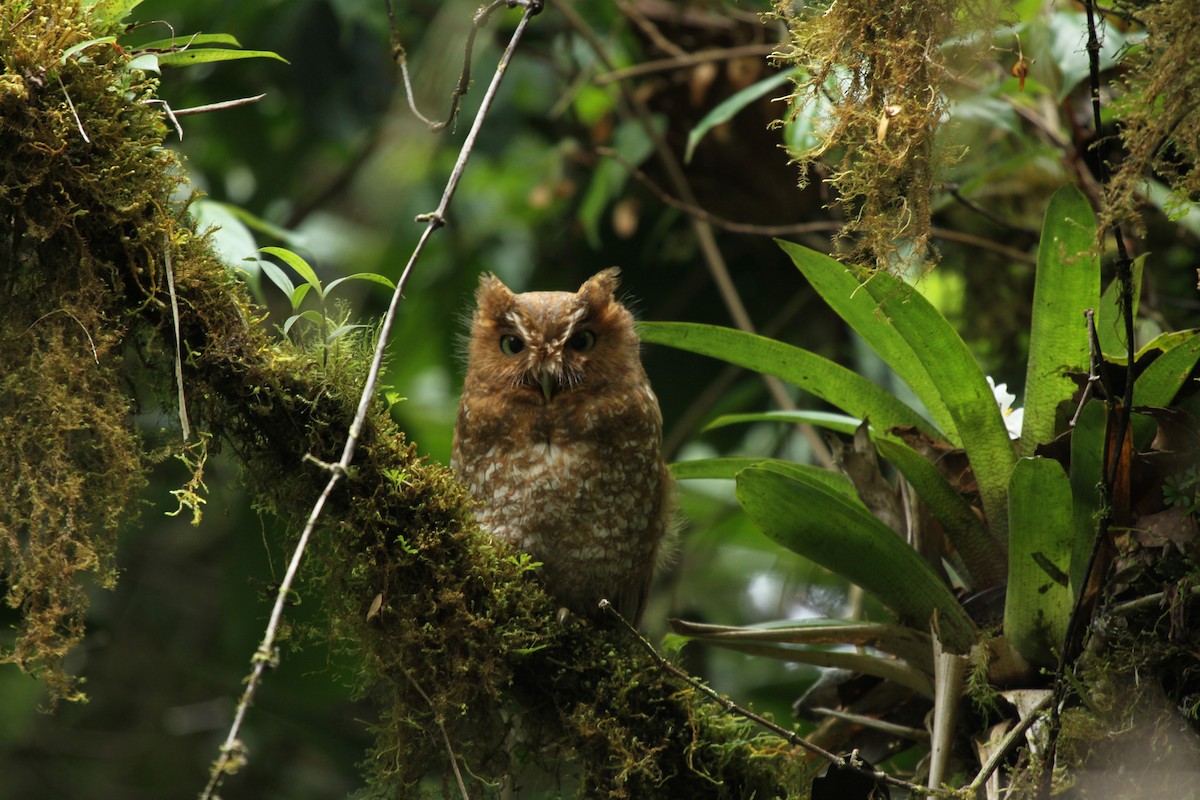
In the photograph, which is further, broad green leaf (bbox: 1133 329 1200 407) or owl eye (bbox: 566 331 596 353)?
owl eye (bbox: 566 331 596 353)

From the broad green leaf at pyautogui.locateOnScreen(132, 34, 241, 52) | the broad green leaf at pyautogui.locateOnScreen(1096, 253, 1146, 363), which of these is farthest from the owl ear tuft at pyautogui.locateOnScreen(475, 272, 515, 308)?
the broad green leaf at pyautogui.locateOnScreen(1096, 253, 1146, 363)

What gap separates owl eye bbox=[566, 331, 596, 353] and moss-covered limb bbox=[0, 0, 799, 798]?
2.20 feet

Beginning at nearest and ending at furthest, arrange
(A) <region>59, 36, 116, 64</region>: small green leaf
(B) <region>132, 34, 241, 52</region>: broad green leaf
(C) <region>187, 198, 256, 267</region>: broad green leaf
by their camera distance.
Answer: (A) <region>59, 36, 116, 64</region>: small green leaf < (B) <region>132, 34, 241, 52</region>: broad green leaf < (C) <region>187, 198, 256, 267</region>: broad green leaf

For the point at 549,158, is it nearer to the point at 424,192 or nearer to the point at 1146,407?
the point at 424,192

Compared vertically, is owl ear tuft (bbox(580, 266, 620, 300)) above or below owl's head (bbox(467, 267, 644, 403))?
above

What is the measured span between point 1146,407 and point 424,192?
9.98 feet

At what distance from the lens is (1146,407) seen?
5.20ft

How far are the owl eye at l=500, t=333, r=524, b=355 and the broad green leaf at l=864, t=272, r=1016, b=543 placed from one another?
0.94 metres

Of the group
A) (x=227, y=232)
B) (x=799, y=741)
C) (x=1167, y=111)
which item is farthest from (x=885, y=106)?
(x=227, y=232)

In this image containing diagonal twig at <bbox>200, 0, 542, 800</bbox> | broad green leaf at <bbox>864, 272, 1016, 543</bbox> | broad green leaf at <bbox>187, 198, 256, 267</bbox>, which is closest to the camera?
diagonal twig at <bbox>200, 0, 542, 800</bbox>

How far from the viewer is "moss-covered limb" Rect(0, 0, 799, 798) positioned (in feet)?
5.07

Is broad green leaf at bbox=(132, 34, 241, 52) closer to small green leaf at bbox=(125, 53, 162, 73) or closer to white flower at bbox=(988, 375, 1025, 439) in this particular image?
small green leaf at bbox=(125, 53, 162, 73)

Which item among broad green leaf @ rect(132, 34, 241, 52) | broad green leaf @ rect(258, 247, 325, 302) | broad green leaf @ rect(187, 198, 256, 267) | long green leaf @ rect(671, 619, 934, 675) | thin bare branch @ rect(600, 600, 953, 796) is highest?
broad green leaf @ rect(132, 34, 241, 52)

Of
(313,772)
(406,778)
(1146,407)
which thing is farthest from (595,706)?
(313,772)
